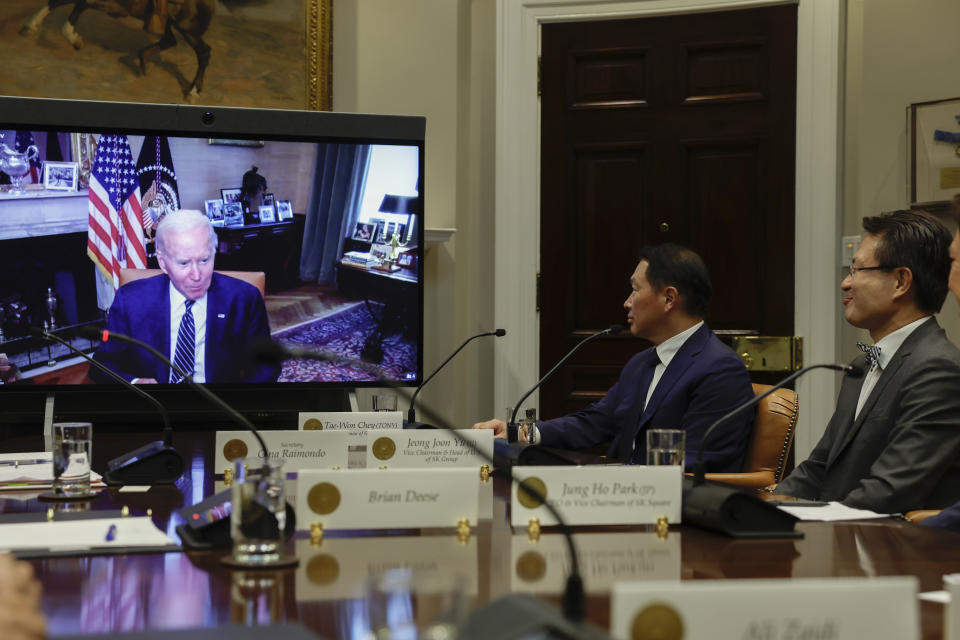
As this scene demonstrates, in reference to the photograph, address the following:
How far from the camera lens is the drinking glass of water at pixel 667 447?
6.38 feet

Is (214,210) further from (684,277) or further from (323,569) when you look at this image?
(323,569)

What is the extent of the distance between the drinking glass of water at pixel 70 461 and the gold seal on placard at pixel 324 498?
720mm

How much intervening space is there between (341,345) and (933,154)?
2.49 metres

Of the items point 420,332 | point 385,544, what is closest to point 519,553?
point 385,544

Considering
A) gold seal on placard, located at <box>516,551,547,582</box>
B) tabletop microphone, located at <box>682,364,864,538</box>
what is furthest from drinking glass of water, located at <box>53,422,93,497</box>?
tabletop microphone, located at <box>682,364,864,538</box>

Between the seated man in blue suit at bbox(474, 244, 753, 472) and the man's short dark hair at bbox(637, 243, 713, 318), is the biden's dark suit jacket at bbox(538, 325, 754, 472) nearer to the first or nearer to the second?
the seated man in blue suit at bbox(474, 244, 753, 472)

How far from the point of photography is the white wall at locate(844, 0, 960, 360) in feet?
13.4

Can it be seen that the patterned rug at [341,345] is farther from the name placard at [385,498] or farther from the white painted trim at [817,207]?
the name placard at [385,498]

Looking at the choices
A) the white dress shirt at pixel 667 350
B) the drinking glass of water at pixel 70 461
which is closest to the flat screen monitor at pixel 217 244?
the white dress shirt at pixel 667 350

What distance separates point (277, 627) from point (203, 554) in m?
0.52

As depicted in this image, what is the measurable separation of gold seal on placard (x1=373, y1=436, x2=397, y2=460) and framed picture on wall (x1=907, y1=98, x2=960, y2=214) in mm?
2646

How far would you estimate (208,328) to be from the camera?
424 cm

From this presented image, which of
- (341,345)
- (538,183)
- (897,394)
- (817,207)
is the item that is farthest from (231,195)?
(897,394)

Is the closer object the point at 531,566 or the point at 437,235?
the point at 531,566
